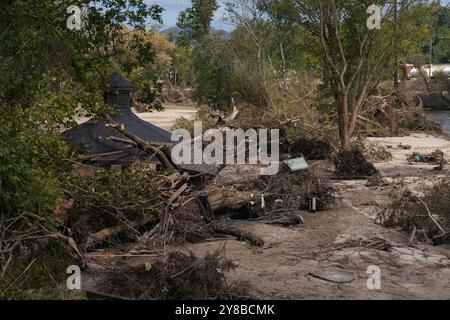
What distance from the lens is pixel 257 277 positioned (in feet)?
26.3

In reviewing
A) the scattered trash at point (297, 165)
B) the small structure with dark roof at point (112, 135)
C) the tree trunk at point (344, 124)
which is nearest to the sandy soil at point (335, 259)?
the scattered trash at point (297, 165)

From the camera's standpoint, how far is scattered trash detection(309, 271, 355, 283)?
7.92 meters

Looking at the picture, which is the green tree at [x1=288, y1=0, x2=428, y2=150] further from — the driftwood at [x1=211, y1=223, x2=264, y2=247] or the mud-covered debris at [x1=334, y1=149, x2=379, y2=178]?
the driftwood at [x1=211, y1=223, x2=264, y2=247]

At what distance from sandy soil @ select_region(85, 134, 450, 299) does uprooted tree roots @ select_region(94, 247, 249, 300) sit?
1.67 ft

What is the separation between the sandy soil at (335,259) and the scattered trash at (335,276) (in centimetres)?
9

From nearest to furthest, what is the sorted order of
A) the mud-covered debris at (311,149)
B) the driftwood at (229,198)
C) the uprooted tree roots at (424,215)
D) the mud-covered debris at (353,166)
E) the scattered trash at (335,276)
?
the scattered trash at (335,276), the uprooted tree roots at (424,215), the driftwood at (229,198), the mud-covered debris at (353,166), the mud-covered debris at (311,149)

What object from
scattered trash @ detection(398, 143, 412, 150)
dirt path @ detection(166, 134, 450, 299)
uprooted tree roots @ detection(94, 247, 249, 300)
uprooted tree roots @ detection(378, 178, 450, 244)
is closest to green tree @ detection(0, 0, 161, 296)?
uprooted tree roots @ detection(94, 247, 249, 300)

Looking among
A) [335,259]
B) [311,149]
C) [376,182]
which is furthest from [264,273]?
[311,149]

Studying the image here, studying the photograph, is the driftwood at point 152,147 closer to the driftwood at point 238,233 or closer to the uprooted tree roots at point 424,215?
the driftwood at point 238,233

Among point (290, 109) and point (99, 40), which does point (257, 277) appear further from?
point (290, 109)

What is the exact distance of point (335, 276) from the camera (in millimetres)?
8062

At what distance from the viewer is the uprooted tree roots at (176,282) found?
6870 mm

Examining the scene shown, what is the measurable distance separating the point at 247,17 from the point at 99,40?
24246mm
